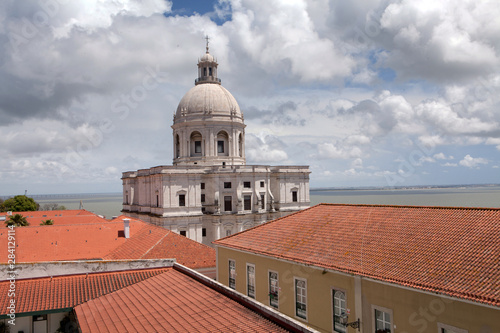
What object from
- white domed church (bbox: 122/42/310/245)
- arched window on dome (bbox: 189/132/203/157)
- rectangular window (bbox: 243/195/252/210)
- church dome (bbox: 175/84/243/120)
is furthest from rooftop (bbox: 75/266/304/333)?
church dome (bbox: 175/84/243/120)

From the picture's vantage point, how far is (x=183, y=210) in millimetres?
47312

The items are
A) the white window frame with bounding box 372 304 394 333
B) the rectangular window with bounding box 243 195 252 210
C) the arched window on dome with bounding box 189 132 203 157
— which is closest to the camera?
the white window frame with bounding box 372 304 394 333

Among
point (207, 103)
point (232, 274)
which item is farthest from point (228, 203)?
point (232, 274)

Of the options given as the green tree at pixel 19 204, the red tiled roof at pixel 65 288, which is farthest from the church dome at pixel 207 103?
the red tiled roof at pixel 65 288

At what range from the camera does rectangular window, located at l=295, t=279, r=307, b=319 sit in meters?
15.4

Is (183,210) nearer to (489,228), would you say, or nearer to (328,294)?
(328,294)

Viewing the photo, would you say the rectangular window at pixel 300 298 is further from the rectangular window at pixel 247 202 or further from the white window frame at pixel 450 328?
the rectangular window at pixel 247 202

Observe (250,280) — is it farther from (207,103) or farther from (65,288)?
(207,103)

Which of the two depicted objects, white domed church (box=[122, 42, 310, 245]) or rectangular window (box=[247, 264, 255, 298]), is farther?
white domed church (box=[122, 42, 310, 245])

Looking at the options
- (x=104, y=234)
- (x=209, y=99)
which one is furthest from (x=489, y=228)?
(x=209, y=99)

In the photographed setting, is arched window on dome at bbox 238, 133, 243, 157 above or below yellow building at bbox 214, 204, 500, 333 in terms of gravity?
above

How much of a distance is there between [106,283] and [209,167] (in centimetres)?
3421

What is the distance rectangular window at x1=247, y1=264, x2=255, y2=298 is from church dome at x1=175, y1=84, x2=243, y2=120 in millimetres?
38152

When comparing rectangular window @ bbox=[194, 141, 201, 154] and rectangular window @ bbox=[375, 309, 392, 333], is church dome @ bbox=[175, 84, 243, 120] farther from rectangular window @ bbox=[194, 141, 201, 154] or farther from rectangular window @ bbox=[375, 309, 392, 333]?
rectangular window @ bbox=[375, 309, 392, 333]
